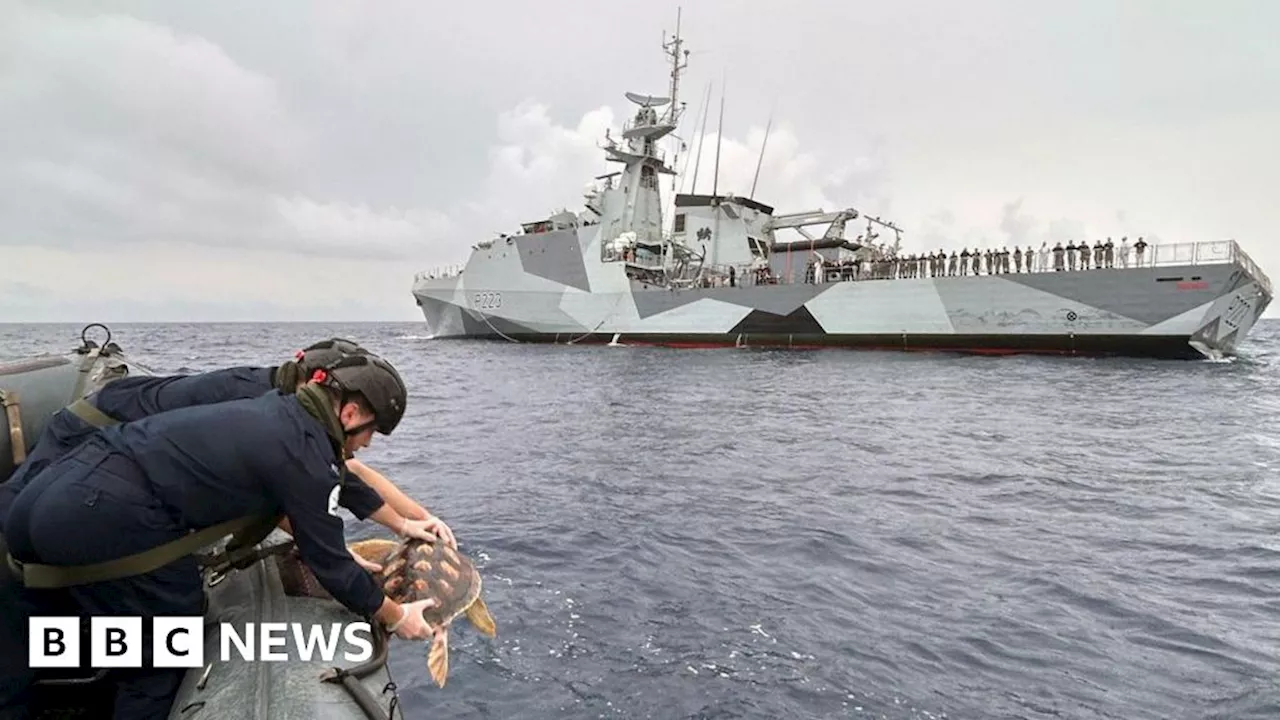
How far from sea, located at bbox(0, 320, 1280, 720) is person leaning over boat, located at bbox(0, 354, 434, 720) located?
165 centimetres

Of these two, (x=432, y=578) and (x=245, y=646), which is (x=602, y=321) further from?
(x=245, y=646)

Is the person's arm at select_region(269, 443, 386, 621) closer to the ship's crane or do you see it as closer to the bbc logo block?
the bbc logo block

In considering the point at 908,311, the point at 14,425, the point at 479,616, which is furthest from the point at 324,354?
the point at 908,311

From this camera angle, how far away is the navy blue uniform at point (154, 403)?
8.11 feet

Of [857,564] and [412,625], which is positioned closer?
[412,625]

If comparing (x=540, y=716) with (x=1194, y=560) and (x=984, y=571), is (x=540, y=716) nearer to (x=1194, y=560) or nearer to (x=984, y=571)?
(x=984, y=571)

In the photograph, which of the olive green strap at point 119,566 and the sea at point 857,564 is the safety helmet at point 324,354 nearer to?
the olive green strap at point 119,566

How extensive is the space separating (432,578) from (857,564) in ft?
13.7

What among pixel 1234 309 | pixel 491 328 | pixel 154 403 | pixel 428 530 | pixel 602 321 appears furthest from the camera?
pixel 491 328

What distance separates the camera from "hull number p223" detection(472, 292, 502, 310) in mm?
41181

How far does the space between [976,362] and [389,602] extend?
2873 cm

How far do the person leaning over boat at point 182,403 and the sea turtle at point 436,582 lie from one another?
11 centimetres

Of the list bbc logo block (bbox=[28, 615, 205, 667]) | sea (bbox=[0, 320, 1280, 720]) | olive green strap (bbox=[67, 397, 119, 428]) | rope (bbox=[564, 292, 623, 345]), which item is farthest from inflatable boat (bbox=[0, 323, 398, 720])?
rope (bbox=[564, 292, 623, 345])

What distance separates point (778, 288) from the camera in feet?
110
